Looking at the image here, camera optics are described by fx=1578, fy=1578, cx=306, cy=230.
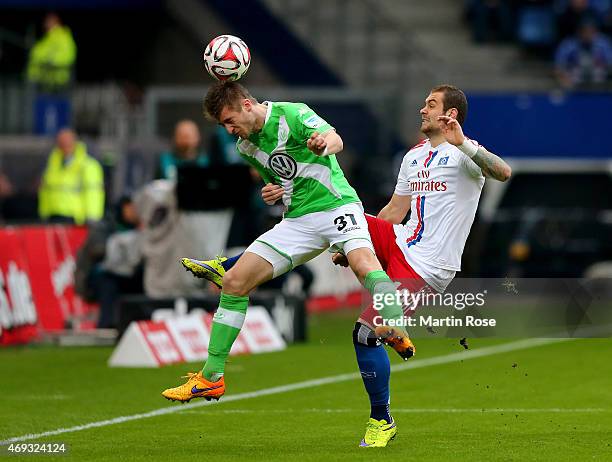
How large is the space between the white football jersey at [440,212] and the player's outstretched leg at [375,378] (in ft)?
1.74

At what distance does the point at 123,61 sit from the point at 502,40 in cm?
994

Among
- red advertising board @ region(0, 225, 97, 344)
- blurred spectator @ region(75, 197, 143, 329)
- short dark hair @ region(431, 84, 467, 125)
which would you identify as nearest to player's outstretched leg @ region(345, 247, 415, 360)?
short dark hair @ region(431, 84, 467, 125)

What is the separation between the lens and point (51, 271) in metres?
17.3

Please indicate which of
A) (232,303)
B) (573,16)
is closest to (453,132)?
(232,303)

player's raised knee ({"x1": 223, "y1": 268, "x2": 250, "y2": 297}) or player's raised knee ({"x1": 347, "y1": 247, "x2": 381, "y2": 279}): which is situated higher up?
player's raised knee ({"x1": 347, "y1": 247, "x2": 381, "y2": 279})

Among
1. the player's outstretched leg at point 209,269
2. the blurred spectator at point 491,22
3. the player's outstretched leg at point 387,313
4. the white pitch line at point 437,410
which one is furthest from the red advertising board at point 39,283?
the blurred spectator at point 491,22

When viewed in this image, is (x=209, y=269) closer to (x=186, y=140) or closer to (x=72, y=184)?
(x=186, y=140)

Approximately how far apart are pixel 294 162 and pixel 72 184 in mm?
12671

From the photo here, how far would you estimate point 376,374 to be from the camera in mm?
9359

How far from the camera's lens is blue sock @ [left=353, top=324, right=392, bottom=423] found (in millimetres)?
9367

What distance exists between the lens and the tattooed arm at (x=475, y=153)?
29.7 ft

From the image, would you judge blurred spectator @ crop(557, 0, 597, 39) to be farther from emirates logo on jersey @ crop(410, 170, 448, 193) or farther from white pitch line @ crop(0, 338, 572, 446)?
emirates logo on jersey @ crop(410, 170, 448, 193)

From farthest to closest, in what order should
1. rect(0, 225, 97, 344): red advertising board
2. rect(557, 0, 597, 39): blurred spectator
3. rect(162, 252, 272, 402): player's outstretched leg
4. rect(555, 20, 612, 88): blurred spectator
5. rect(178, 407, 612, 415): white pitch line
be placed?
1. rect(557, 0, 597, 39): blurred spectator
2. rect(555, 20, 612, 88): blurred spectator
3. rect(0, 225, 97, 344): red advertising board
4. rect(178, 407, 612, 415): white pitch line
5. rect(162, 252, 272, 402): player's outstretched leg

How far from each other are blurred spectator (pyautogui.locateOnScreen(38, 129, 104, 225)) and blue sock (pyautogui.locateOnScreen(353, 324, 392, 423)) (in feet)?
41.8
